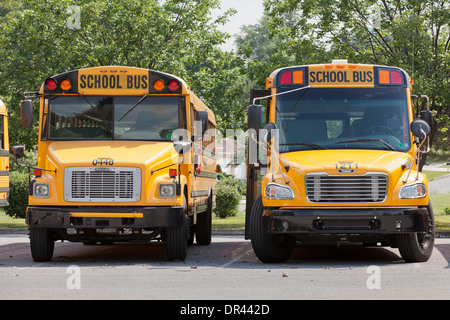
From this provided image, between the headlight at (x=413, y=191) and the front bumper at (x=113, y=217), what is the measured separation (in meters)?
3.09

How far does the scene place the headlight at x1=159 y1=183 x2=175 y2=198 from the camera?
1216cm

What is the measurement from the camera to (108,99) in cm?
1318

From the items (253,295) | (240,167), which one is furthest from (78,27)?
(240,167)

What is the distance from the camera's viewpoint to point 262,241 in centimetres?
1199

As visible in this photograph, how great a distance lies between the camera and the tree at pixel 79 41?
26453 mm

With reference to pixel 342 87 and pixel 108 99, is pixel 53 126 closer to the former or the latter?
pixel 108 99

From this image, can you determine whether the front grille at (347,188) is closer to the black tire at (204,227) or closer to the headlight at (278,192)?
the headlight at (278,192)

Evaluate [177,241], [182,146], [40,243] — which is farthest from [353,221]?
[40,243]

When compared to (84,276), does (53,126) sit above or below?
above

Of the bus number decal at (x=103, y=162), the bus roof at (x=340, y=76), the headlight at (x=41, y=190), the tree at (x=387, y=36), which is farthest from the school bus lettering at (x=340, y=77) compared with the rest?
the tree at (x=387, y=36)

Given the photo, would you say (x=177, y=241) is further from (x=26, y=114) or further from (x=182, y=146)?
(x=26, y=114)

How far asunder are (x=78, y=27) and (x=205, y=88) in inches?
184

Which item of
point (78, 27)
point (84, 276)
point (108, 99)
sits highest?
point (78, 27)
